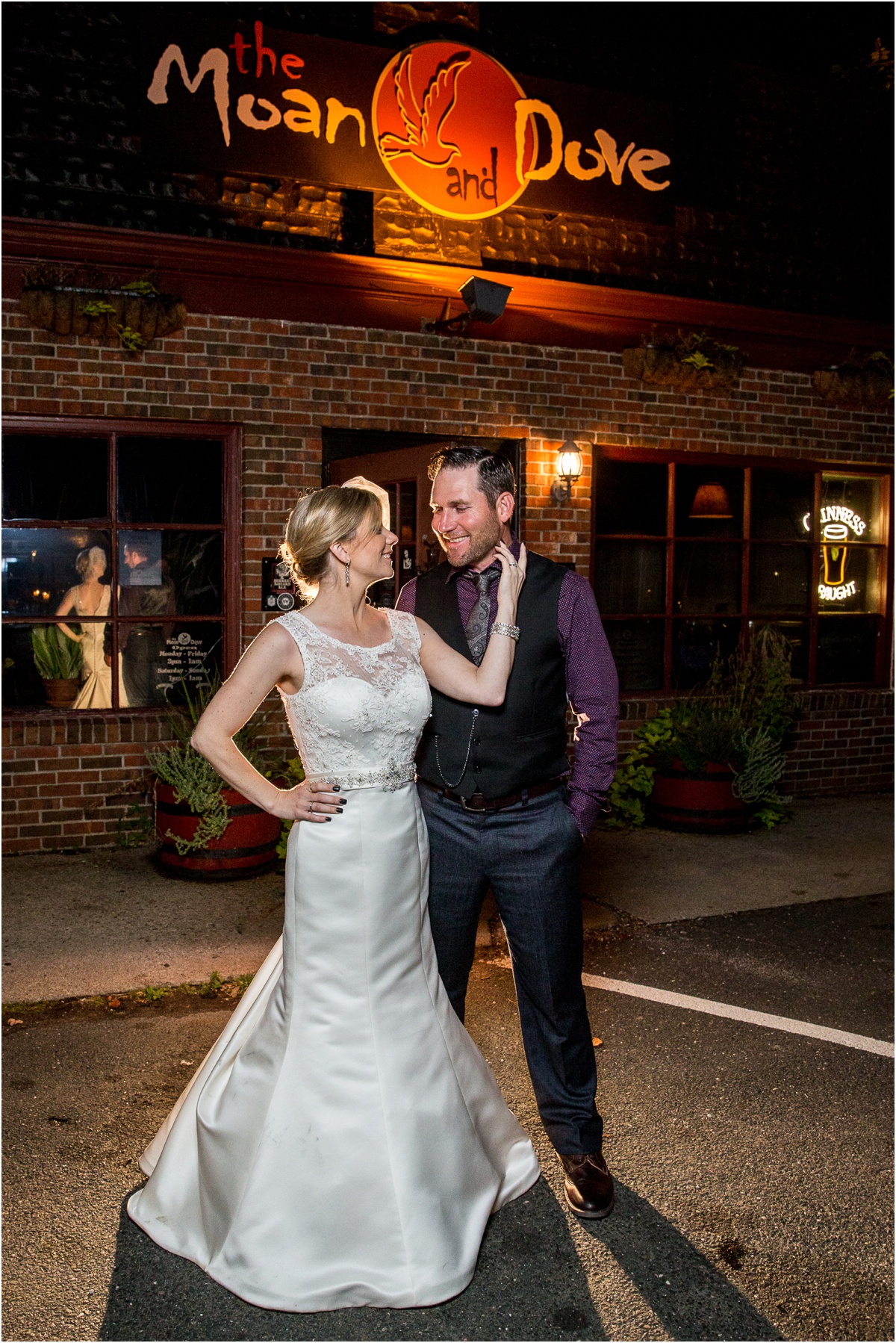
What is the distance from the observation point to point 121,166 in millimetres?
6883

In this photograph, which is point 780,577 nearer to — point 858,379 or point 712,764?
point 858,379

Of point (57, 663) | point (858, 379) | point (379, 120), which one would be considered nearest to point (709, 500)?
point (858, 379)

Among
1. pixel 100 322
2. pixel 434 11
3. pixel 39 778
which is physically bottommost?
pixel 39 778

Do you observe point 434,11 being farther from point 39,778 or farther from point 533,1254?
point 533,1254

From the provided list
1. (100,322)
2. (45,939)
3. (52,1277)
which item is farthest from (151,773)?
(52,1277)

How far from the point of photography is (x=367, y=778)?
291cm

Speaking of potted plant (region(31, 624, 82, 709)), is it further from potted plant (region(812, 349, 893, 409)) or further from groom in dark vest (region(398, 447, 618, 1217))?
potted plant (region(812, 349, 893, 409))

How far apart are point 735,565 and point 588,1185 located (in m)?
6.82

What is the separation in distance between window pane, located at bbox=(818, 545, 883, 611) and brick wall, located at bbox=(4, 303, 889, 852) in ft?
3.39

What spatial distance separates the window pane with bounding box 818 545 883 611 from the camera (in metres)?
9.47

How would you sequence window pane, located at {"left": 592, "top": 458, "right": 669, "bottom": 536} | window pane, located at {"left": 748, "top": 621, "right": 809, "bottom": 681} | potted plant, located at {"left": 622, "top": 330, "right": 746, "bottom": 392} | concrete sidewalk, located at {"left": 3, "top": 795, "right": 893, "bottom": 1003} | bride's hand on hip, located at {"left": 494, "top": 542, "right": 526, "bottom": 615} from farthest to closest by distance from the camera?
window pane, located at {"left": 748, "top": 621, "right": 809, "bottom": 681} < window pane, located at {"left": 592, "top": 458, "right": 669, "bottom": 536} < potted plant, located at {"left": 622, "top": 330, "right": 746, "bottom": 392} < concrete sidewalk, located at {"left": 3, "top": 795, "right": 893, "bottom": 1003} < bride's hand on hip, located at {"left": 494, "top": 542, "right": 526, "bottom": 615}

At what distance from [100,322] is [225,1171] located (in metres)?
5.48

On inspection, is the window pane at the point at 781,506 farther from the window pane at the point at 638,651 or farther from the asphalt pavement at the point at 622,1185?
the asphalt pavement at the point at 622,1185

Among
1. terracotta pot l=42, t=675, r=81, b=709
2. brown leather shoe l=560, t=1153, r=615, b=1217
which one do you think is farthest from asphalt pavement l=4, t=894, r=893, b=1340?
terracotta pot l=42, t=675, r=81, b=709
